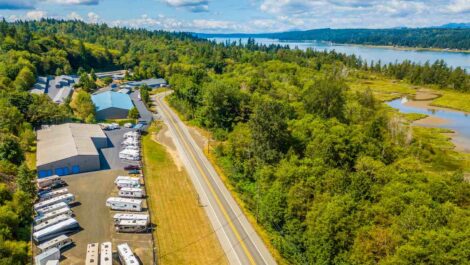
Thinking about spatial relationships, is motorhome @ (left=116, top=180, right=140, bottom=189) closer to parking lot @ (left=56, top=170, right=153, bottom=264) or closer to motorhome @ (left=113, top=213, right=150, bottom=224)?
parking lot @ (left=56, top=170, right=153, bottom=264)

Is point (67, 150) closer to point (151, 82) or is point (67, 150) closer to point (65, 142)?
point (65, 142)

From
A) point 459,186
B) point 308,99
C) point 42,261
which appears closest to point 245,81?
point 308,99

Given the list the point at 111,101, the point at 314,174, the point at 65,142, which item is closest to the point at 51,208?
the point at 65,142

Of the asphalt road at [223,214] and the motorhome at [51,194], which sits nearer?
the asphalt road at [223,214]

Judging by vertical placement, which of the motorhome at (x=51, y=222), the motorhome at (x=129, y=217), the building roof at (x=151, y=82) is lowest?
the motorhome at (x=129, y=217)

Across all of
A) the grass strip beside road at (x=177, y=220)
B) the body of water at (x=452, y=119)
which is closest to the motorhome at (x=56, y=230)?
the grass strip beside road at (x=177, y=220)

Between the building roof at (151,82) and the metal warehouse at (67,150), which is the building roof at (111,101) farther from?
the building roof at (151,82)
